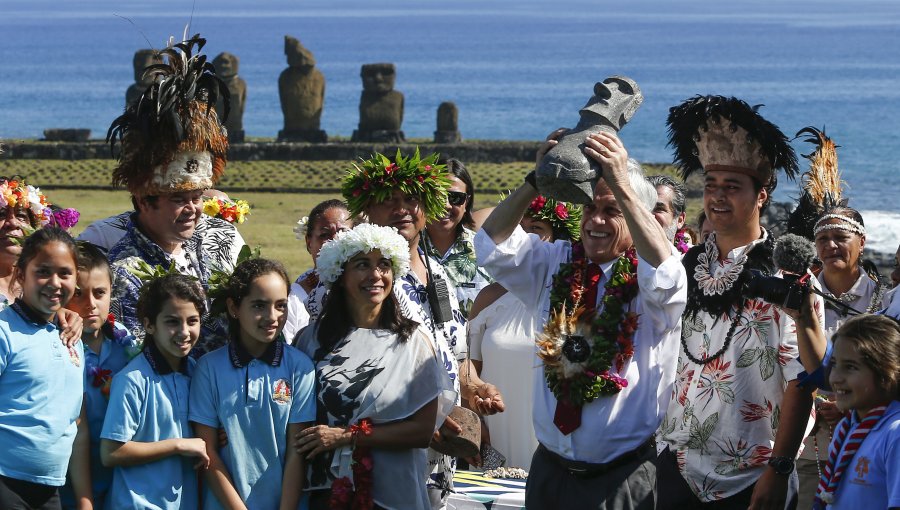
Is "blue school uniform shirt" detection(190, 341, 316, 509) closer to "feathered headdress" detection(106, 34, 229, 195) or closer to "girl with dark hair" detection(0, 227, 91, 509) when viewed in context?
"girl with dark hair" detection(0, 227, 91, 509)

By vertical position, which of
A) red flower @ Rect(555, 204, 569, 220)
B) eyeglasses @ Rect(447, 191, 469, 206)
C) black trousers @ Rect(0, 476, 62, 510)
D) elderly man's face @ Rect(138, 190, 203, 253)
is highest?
eyeglasses @ Rect(447, 191, 469, 206)

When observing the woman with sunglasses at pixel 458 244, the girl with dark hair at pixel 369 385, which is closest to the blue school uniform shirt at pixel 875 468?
the girl with dark hair at pixel 369 385

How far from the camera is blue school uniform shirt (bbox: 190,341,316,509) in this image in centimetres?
555

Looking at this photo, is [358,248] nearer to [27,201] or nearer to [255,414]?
[255,414]

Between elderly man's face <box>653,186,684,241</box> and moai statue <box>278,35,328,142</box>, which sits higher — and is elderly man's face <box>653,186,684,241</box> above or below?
below

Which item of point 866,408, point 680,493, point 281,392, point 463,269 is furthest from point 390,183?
point 866,408

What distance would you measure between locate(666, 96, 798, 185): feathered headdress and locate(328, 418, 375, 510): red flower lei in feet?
6.15

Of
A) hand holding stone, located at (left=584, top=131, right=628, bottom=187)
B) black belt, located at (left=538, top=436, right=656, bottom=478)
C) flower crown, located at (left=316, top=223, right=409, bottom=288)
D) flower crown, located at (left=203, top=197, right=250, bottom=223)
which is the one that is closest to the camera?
hand holding stone, located at (left=584, top=131, right=628, bottom=187)

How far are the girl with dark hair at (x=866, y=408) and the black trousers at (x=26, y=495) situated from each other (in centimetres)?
303

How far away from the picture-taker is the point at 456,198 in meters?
7.46

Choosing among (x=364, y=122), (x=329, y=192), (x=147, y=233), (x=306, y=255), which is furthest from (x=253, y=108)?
(x=147, y=233)

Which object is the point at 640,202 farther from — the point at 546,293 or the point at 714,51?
the point at 714,51

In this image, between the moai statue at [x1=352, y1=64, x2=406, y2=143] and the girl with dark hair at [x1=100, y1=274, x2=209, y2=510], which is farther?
the moai statue at [x1=352, y1=64, x2=406, y2=143]

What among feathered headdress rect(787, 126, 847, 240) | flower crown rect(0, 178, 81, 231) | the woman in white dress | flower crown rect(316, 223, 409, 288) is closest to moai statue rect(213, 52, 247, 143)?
the woman in white dress
